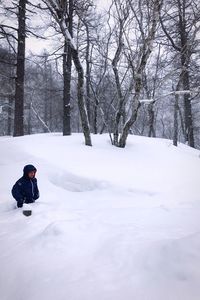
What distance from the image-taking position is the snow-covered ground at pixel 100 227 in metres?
2.74

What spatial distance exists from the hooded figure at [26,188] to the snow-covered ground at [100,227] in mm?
250

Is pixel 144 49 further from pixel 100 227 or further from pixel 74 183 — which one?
pixel 100 227

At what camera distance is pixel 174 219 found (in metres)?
4.89

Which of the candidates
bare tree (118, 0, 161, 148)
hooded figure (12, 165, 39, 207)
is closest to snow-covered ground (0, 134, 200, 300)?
hooded figure (12, 165, 39, 207)

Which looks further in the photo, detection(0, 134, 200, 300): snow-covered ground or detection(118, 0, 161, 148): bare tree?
detection(118, 0, 161, 148): bare tree

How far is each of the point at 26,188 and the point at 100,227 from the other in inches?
80.3

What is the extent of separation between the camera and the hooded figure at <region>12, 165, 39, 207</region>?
5504mm

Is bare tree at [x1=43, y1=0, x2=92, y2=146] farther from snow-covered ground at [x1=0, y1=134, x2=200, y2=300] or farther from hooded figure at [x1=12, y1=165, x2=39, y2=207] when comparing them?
hooded figure at [x1=12, y1=165, x2=39, y2=207]

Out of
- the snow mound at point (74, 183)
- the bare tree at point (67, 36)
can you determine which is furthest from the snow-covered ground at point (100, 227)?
the bare tree at point (67, 36)

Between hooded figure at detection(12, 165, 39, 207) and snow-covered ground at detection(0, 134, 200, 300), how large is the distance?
25 centimetres

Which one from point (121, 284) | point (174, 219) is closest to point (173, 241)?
point (121, 284)

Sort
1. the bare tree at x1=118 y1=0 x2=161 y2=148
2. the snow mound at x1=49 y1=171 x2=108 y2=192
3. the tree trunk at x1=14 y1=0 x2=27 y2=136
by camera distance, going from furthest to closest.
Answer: the tree trunk at x1=14 y1=0 x2=27 y2=136, the bare tree at x1=118 y1=0 x2=161 y2=148, the snow mound at x1=49 y1=171 x2=108 y2=192

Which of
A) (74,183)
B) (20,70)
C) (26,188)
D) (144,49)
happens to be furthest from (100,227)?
(20,70)

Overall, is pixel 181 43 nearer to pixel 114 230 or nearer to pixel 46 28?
pixel 46 28
